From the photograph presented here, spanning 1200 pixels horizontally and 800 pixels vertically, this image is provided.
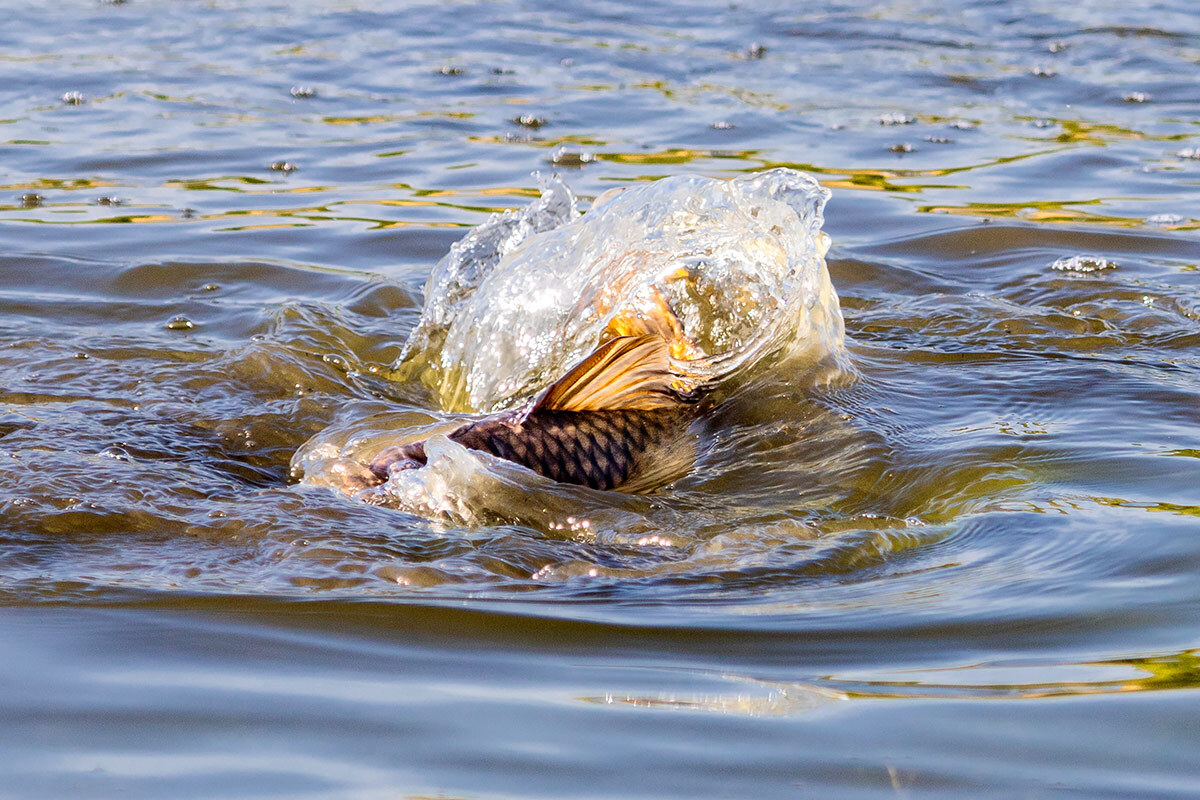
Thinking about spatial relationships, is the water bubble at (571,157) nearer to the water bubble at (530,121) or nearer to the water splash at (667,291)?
the water bubble at (530,121)

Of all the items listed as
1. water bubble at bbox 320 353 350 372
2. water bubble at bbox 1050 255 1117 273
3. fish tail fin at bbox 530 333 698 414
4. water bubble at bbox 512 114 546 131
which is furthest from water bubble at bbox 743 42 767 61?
fish tail fin at bbox 530 333 698 414

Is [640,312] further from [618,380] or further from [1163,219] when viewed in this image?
[1163,219]

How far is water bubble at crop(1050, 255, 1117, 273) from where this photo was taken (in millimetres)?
5371

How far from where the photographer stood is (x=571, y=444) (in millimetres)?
3303

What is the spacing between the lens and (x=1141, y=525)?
9.72 feet

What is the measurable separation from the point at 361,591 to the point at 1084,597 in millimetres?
1388

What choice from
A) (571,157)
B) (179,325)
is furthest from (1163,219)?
(179,325)

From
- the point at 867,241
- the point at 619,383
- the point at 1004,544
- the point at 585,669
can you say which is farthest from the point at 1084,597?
the point at 867,241

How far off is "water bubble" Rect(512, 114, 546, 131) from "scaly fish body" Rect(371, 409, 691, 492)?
5.03m

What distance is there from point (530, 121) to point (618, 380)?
16.8ft

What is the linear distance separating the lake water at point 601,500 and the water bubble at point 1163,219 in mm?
29

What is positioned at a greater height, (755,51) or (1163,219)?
(755,51)

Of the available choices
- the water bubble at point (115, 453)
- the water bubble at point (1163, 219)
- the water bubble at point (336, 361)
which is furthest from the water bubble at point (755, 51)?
the water bubble at point (115, 453)

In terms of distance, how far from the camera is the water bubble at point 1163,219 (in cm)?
605
